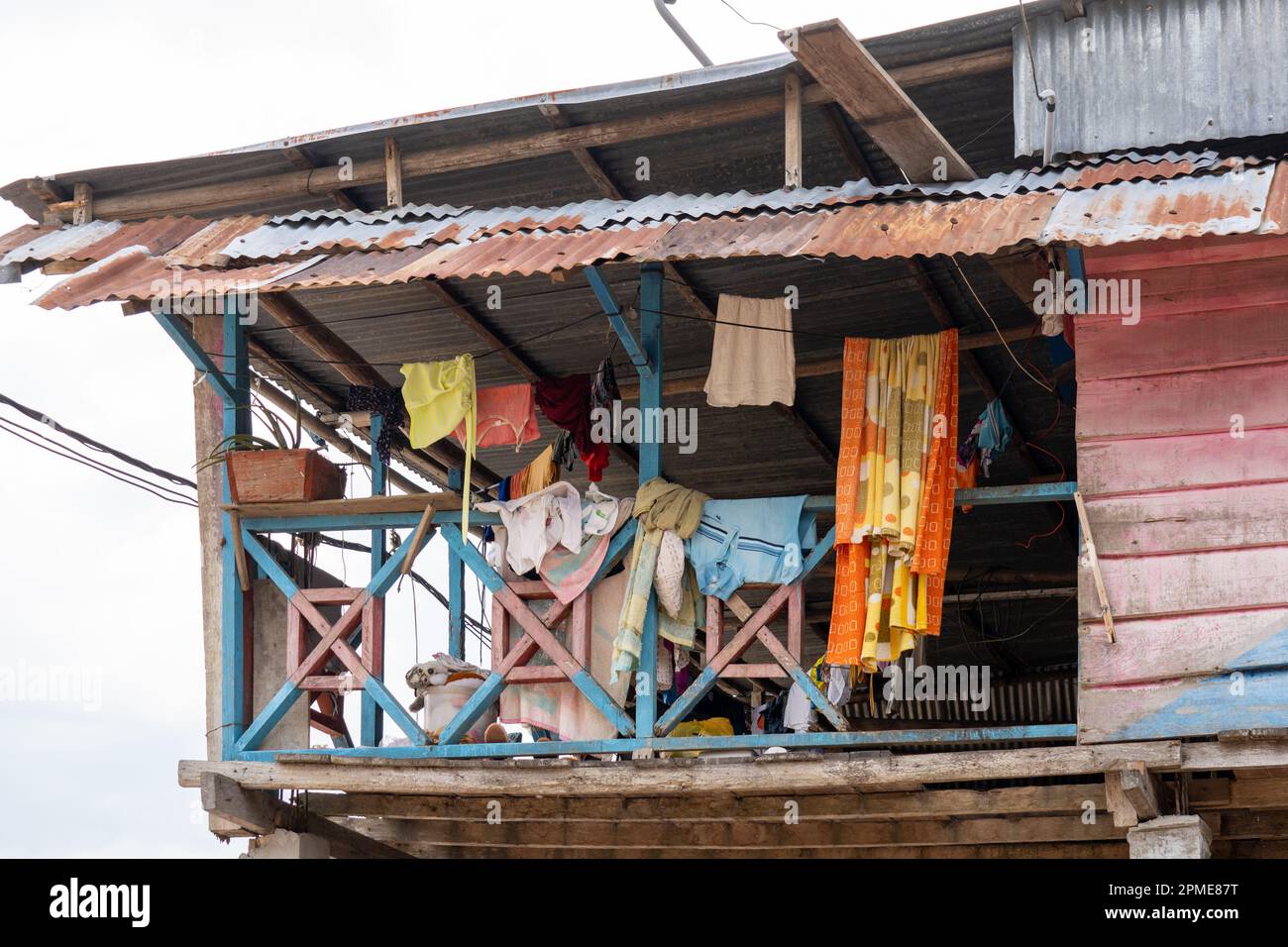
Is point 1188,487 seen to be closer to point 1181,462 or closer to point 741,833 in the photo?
point 1181,462

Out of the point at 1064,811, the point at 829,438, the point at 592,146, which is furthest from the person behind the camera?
the point at 829,438

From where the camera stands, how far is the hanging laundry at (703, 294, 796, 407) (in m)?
9.45

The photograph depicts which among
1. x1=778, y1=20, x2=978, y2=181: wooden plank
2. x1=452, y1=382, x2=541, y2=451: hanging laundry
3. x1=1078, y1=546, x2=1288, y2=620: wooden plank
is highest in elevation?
x1=778, y1=20, x2=978, y2=181: wooden plank

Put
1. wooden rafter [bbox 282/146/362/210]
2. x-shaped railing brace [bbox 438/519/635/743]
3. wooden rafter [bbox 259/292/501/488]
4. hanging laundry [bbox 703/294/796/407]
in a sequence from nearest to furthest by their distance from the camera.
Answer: x-shaped railing brace [bbox 438/519/635/743], hanging laundry [bbox 703/294/796/407], wooden rafter [bbox 282/146/362/210], wooden rafter [bbox 259/292/501/488]

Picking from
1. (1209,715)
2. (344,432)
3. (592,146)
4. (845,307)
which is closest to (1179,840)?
(1209,715)

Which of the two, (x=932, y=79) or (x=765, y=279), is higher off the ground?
(x=932, y=79)

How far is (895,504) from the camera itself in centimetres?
871

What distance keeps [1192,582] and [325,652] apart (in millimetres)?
4585

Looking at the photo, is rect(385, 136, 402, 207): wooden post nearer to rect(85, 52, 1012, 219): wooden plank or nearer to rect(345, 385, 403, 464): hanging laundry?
rect(85, 52, 1012, 219): wooden plank

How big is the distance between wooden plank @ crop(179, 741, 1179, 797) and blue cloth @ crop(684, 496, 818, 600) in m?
0.99

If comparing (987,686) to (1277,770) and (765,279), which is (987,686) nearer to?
(765,279)

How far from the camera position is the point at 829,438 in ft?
41.0

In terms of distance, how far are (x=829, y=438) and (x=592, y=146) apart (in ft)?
11.6

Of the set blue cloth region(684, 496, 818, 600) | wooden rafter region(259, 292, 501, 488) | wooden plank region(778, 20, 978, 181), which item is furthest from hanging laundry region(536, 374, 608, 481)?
wooden plank region(778, 20, 978, 181)
